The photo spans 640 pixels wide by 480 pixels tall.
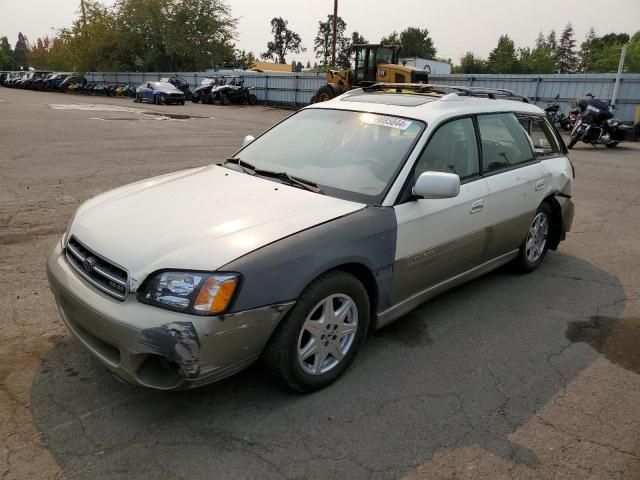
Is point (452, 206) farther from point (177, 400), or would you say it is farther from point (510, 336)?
point (177, 400)

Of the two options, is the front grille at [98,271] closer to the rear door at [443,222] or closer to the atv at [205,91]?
the rear door at [443,222]

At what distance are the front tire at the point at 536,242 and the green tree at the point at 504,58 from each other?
85595 mm

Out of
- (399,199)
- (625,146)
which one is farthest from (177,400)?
(625,146)

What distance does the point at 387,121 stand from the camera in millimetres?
3709

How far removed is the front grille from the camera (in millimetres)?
2522

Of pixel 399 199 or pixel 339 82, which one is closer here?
pixel 399 199

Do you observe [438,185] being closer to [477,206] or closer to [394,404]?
[477,206]

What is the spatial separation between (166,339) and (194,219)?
75 centimetres

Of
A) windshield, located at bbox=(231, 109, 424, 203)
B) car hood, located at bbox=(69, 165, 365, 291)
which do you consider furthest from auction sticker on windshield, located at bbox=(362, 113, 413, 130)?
car hood, located at bbox=(69, 165, 365, 291)

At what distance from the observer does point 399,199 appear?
323 cm

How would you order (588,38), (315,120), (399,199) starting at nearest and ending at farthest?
(399,199), (315,120), (588,38)

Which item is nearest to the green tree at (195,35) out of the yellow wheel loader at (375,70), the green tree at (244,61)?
the green tree at (244,61)

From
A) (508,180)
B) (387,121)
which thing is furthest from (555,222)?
(387,121)

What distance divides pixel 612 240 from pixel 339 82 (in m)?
18.7
